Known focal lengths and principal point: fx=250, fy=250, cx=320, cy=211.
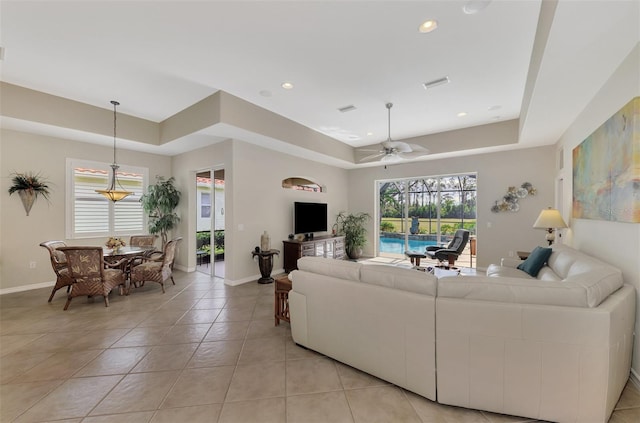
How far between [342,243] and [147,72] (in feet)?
18.3

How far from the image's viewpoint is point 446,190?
6809 millimetres

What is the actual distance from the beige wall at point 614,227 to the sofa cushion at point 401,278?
1805 millimetres

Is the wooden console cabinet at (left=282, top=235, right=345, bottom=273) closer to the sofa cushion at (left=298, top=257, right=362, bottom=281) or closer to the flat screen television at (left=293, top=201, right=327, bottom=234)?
the flat screen television at (left=293, top=201, right=327, bottom=234)

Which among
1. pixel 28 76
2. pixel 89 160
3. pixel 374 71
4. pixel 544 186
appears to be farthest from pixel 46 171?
pixel 544 186

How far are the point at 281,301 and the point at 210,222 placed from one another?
3.70 m

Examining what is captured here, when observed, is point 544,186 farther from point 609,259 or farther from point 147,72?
point 147,72

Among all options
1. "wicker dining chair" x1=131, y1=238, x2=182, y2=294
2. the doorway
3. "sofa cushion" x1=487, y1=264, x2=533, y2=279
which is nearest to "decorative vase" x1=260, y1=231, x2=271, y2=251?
the doorway

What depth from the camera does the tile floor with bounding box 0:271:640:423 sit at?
5.82 feet

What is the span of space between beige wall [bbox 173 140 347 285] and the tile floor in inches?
63.9

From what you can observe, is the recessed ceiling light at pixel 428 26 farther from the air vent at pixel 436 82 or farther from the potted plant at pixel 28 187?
the potted plant at pixel 28 187

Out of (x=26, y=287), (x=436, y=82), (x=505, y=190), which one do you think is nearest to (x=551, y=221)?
(x=505, y=190)

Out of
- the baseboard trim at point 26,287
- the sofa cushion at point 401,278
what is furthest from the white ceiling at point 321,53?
the baseboard trim at point 26,287

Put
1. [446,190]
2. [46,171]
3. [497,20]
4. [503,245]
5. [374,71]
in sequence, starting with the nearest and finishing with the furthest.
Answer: [497,20] → [374,71] → [46,171] → [503,245] → [446,190]

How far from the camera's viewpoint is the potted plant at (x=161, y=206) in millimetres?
5672
